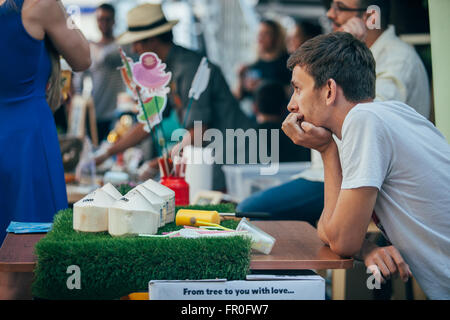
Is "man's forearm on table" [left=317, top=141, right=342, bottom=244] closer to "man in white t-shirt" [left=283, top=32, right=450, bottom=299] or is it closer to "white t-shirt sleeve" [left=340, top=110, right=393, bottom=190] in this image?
"man in white t-shirt" [left=283, top=32, right=450, bottom=299]

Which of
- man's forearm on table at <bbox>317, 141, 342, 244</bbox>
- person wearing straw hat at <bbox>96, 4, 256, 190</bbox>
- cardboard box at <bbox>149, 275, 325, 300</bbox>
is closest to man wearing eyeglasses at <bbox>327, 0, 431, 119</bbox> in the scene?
A: man's forearm on table at <bbox>317, 141, 342, 244</bbox>

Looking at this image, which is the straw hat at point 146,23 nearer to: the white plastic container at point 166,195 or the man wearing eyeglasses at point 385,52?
the man wearing eyeglasses at point 385,52

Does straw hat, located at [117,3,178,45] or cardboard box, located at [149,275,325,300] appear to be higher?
straw hat, located at [117,3,178,45]

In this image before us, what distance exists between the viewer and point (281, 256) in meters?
Result: 1.51

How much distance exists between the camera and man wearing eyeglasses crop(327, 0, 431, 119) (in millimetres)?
2463

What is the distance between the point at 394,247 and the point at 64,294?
971mm

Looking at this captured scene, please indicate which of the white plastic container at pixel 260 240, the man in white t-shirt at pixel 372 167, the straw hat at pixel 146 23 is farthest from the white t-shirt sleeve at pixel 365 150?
the straw hat at pixel 146 23

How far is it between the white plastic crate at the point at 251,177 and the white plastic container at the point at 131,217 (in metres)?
2.12

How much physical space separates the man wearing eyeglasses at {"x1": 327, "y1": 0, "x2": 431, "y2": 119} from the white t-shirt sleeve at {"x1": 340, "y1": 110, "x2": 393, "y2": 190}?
3.15ft

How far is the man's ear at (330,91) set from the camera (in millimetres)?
1688

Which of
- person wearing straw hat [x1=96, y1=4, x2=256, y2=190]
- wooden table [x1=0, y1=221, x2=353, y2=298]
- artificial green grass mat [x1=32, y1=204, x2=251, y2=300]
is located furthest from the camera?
person wearing straw hat [x1=96, y1=4, x2=256, y2=190]

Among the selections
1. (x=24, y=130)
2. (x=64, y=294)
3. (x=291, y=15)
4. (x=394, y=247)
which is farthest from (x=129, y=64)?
(x=291, y=15)

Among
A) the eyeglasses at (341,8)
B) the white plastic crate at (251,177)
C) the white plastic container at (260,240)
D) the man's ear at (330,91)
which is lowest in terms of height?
the white plastic crate at (251,177)
